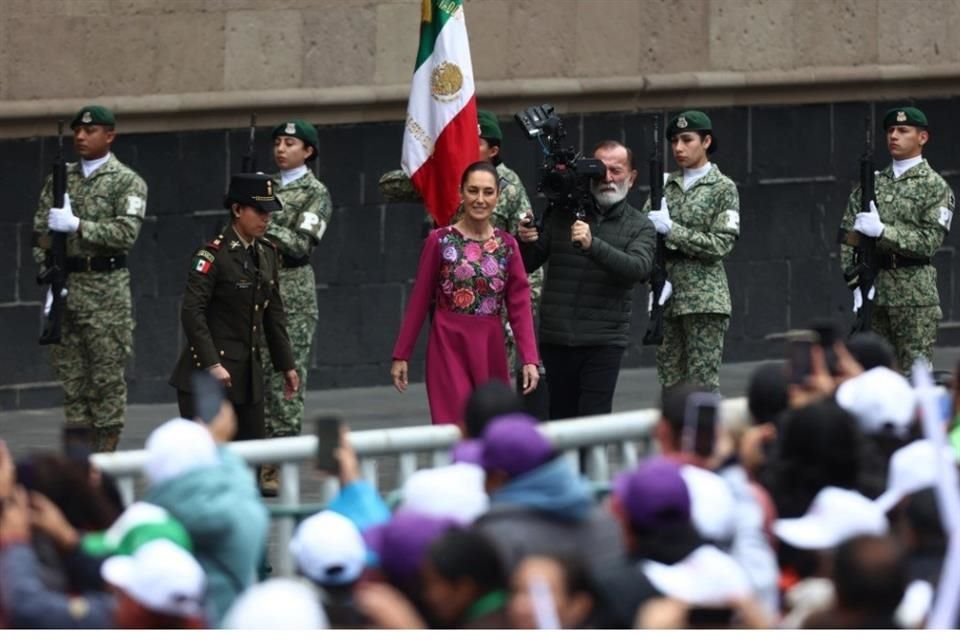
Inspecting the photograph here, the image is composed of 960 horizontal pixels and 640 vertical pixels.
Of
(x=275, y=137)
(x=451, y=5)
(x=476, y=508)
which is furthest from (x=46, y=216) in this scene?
(x=476, y=508)

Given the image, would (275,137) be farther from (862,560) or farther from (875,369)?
(862,560)

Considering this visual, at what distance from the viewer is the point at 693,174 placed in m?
13.9

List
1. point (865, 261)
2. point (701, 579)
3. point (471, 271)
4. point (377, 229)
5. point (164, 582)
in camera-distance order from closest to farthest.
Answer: point (164, 582) → point (701, 579) → point (471, 271) → point (865, 261) → point (377, 229)

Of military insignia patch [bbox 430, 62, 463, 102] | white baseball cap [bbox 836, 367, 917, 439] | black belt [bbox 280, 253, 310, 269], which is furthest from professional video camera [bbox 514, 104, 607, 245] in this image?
white baseball cap [bbox 836, 367, 917, 439]

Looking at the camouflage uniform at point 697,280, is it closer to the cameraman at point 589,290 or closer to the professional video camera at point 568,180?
the cameraman at point 589,290

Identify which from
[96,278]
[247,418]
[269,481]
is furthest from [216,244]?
[269,481]

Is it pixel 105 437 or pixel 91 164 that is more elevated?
pixel 91 164

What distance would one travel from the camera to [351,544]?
7.09 meters

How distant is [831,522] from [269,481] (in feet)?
8.95

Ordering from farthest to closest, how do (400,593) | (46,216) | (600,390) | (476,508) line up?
(46,216) < (600,390) < (476,508) < (400,593)

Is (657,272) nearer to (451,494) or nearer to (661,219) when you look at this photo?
(661,219)

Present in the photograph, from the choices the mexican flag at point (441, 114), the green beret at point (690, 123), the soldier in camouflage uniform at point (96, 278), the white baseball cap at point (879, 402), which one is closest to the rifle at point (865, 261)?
the green beret at point (690, 123)

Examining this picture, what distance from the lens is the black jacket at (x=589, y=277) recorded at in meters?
12.1

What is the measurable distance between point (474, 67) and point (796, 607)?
32.1ft
